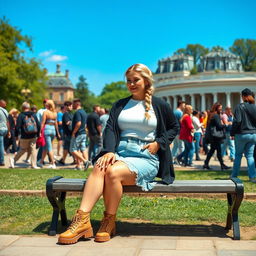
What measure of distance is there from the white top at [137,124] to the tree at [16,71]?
32.7 metres

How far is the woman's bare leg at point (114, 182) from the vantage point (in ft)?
15.5

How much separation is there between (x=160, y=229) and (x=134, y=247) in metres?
0.90

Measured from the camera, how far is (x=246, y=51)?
103 metres

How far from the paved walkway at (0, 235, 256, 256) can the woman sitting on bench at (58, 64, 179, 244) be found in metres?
0.26

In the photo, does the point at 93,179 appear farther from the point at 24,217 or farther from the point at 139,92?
the point at 24,217

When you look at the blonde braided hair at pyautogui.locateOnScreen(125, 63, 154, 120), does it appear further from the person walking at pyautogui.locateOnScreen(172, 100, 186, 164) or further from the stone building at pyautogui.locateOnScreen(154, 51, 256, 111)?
the stone building at pyautogui.locateOnScreen(154, 51, 256, 111)

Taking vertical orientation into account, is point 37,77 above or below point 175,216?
above

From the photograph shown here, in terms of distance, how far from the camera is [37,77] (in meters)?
44.7

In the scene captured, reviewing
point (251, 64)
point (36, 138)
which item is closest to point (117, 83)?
point (251, 64)

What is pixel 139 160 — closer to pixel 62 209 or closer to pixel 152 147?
pixel 152 147

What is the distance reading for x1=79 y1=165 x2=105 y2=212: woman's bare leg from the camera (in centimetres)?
468

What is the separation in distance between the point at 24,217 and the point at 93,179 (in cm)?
171

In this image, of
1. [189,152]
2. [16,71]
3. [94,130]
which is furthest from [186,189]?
[16,71]

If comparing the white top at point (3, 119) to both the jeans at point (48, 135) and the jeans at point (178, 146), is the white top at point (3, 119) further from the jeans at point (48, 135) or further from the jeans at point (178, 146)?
the jeans at point (178, 146)
